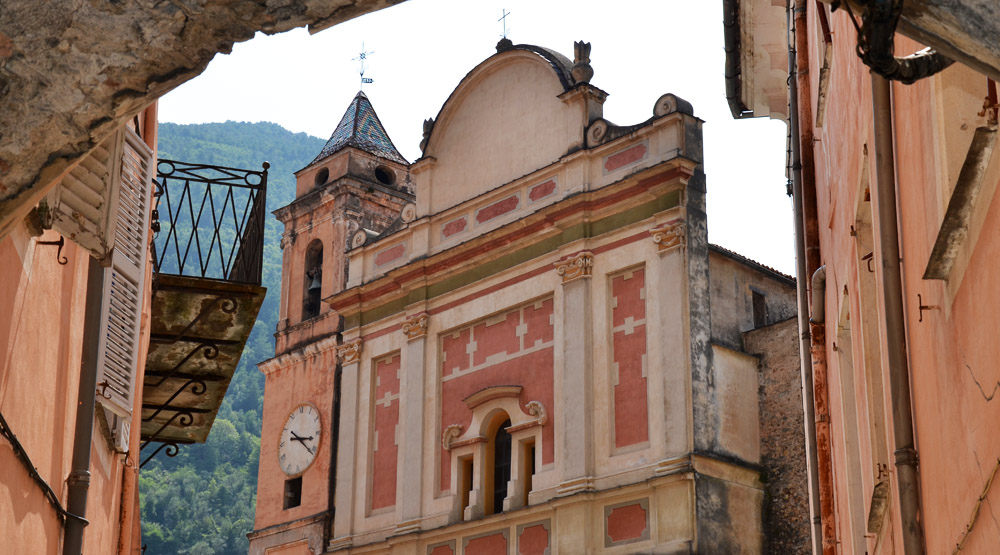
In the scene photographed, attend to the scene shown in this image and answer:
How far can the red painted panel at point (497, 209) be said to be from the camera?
69.8ft

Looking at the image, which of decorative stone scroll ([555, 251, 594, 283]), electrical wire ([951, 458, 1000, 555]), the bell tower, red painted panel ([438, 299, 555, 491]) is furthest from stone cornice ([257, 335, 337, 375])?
electrical wire ([951, 458, 1000, 555])

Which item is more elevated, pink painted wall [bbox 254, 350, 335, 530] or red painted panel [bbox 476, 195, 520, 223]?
red painted panel [bbox 476, 195, 520, 223]

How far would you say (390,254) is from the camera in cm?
2325

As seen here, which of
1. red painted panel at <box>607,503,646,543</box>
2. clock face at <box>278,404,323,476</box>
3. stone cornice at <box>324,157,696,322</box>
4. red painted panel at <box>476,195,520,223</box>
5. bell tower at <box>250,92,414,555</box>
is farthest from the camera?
clock face at <box>278,404,323,476</box>

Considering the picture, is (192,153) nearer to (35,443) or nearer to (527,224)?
(527,224)

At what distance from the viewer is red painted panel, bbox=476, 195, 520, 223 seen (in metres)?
21.3

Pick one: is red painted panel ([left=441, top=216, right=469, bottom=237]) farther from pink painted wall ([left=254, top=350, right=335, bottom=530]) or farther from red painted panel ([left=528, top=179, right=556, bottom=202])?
pink painted wall ([left=254, top=350, right=335, bottom=530])

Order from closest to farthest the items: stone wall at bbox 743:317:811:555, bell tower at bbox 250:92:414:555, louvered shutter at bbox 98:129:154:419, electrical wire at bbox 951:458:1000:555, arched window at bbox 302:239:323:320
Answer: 1. electrical wire at bbox 951:458:1000:555
2. louvered shutter at bbox 98:129:154:419
3. stone wall at bbox 743:317:811:555
4. bell tower at bbox 250:92:414:555
5. arched window at bbox 302:239:323:320

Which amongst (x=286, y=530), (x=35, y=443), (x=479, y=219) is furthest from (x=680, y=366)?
(x=35, y=443)

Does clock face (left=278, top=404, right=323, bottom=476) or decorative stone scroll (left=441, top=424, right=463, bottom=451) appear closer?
decorative stone scroll (left=441, top=424, right=463, bottom=451)

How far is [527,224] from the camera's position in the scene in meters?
20.6

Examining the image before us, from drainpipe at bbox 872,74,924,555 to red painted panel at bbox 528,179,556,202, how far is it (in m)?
15.0

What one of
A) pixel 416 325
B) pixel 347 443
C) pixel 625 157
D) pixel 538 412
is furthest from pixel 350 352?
pixel 625 157

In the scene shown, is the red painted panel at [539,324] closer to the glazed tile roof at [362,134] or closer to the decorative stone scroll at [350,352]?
the decorative stone scroll at [350,352]
